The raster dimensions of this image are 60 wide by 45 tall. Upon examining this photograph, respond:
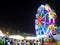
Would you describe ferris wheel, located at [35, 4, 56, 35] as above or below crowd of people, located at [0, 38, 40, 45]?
above

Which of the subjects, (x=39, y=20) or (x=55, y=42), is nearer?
(x=55, y=42)

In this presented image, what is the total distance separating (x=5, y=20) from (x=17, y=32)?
29 cm

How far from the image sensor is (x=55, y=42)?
324 cm

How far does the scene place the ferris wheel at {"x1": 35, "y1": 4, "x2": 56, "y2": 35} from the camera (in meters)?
3.36

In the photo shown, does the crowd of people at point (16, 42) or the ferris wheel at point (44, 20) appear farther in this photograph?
the crowd of people at point (16, 42)

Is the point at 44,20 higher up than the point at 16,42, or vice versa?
the point at 44,20

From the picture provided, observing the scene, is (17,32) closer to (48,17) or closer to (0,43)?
(0,43)

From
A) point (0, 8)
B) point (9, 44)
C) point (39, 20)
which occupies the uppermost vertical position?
point (0, 8)

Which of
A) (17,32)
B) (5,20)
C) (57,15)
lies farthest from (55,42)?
(5,20)

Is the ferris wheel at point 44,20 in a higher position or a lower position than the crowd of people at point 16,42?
higher

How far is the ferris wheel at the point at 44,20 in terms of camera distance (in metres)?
3.36

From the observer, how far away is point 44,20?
11.4 ft

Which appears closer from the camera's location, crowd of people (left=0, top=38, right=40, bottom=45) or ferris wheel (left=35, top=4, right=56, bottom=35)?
ferris wheel (left=35, top=4, right=56, bottom=35)

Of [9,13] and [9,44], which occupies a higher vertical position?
[9,13]
